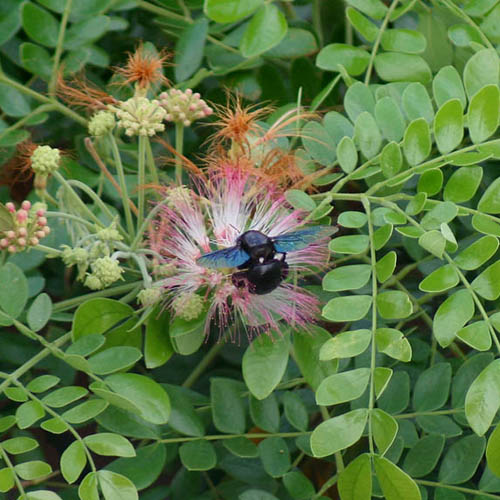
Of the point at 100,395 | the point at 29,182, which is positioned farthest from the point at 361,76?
the point at 100,395

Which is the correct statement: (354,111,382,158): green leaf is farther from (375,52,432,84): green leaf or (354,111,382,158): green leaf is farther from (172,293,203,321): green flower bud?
(172,293,203,321): green flower bud

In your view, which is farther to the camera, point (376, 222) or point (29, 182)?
point (29, 182)

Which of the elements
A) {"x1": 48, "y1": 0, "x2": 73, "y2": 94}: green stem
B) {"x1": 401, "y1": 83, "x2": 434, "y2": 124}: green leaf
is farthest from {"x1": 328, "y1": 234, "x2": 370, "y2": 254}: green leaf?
{"x1": 48, "y1": 0, "x2": 73, "y2": 94}: green stem

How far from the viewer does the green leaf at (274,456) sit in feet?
4.01

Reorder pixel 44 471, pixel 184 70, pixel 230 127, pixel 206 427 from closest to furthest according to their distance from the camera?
1. pixel 44 471
2. pixel 230 127
3. pixel 206 427
4. pixel 184 70

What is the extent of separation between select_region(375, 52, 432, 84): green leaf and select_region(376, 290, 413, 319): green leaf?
0.39 meters

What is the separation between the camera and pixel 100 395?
108cm

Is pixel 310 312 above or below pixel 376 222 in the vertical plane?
below

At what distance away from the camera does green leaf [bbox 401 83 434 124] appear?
119cm

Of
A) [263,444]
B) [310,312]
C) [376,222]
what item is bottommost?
[263,444]

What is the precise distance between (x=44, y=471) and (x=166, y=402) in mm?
165

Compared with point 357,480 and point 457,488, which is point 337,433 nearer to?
point 357,480

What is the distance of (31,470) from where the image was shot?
1.05 m

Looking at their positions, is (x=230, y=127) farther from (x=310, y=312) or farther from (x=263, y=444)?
(x=263, y=444)
